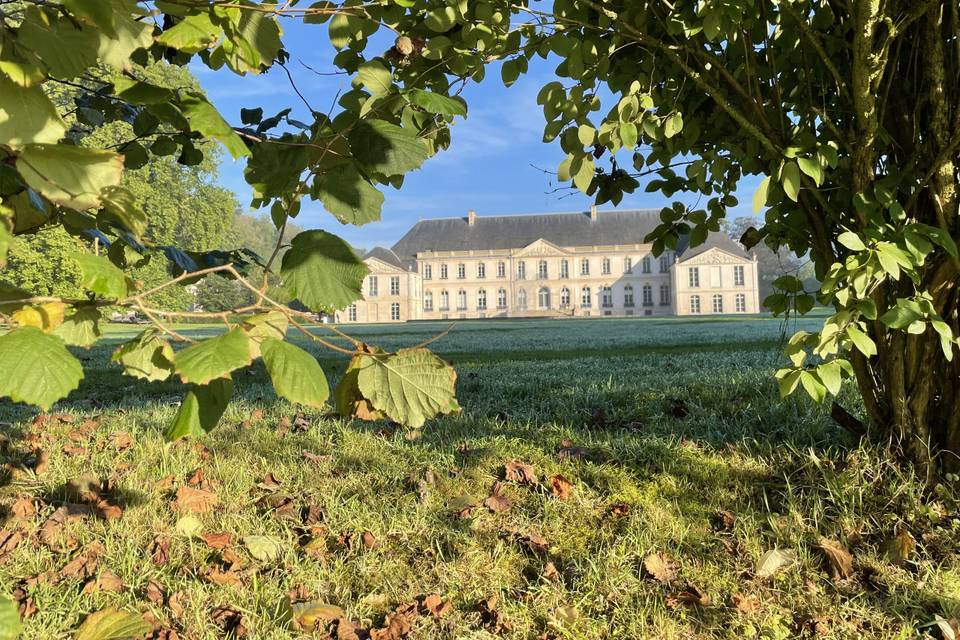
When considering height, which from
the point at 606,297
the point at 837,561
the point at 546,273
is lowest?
the point at 837,561

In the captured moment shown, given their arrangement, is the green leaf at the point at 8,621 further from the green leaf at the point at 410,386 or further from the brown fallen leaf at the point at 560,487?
the brown fallen leaf at the point at 560,487

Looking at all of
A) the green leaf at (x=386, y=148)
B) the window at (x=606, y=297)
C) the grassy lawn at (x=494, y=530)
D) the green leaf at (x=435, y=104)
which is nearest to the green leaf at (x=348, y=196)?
the green leaf at (x=386, y=148)

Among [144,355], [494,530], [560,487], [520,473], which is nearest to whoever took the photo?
[144,355]

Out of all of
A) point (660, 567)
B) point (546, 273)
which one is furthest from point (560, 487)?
point (546, 273)

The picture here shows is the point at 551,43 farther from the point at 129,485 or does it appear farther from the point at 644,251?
the point at 644,251

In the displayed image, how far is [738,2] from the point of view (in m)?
1.50

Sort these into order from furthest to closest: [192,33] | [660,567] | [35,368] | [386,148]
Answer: [660,567] → [386,148] → [192,33] → [35,368]

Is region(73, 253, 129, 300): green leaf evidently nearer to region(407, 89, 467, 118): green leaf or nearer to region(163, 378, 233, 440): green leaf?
region(163, 378, 233, 440): green leaf

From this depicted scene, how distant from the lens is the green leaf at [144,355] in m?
0.81

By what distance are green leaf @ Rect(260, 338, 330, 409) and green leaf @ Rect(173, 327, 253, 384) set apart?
0.03 meters

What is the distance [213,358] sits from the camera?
0.64m

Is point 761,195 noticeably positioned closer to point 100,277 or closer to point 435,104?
point 435,104

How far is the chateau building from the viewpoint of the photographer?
49541 mm

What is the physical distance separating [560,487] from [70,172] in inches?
82.7
